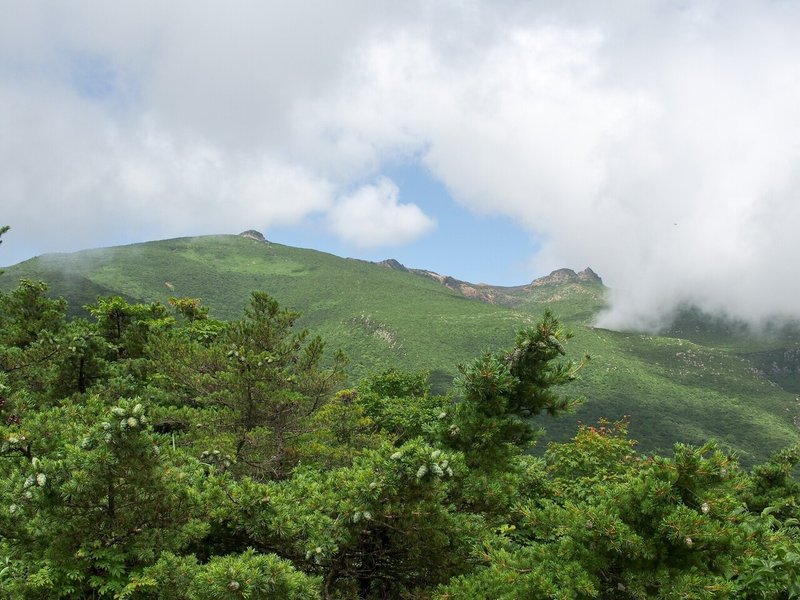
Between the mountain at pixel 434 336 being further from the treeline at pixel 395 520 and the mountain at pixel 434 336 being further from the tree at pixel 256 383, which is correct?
the treeline at pixel 395 520

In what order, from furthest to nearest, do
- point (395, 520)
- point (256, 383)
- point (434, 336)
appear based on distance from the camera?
point (434, 336) → point (256, 383) → point (395, 520)

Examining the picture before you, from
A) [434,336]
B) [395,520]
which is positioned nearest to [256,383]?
[395,520]

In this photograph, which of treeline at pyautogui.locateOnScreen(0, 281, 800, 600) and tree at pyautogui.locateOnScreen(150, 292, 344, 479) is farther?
tree at pyautogui.locateOnScreen(150, 292, 344, 479)

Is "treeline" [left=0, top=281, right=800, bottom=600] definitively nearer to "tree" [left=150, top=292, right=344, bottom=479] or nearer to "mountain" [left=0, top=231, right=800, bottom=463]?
"tree" [left=150, top=292, right=344, bottom=479]

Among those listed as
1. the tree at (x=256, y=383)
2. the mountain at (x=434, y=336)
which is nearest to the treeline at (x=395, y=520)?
the tree at (x=256, y=383)

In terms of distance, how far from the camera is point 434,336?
114m

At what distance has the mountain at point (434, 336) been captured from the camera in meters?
94.6

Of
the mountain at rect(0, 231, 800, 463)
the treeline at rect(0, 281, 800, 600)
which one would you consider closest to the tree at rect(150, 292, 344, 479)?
the treeline at rect(0, 281, 800, 600)

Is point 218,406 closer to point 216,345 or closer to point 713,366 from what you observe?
point 216,345

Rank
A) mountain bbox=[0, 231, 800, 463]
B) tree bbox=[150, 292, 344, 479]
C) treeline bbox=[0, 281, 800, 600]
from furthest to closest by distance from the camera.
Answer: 1. mountain bbox=[0, 231, 800, 463]
2. tree bbox=[150, 292, 344, 479]
3. treeline bbox=[0, 281, 800, 600]

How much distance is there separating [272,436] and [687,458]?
45.6ft

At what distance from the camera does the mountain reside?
94625mm

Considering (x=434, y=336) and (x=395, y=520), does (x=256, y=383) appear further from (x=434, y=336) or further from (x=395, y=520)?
(x=434, y=336)

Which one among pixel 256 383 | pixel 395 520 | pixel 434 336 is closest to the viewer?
pixel 395 520
